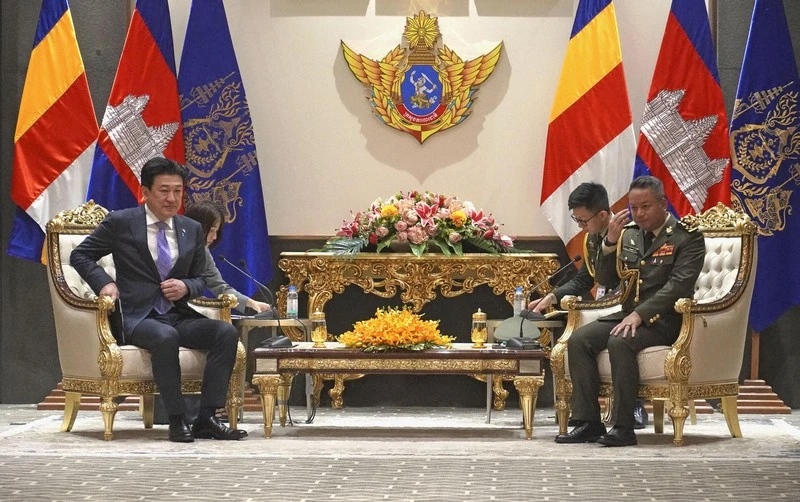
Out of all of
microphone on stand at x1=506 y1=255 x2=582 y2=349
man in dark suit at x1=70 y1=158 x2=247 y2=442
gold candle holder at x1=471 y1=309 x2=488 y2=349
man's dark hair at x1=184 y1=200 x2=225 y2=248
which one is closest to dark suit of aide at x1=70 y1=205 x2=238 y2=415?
man in dark suit at x1=70 y1=158 x2=247 y2=442

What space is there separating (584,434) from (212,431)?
69.7 inches

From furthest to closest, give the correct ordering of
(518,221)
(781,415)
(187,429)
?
(518,221) < (781,415) < (187,429)

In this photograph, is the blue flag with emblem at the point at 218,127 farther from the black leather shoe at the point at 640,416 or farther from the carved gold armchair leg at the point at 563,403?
the black leather shoe at the point at 640,416

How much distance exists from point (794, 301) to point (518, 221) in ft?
5.85

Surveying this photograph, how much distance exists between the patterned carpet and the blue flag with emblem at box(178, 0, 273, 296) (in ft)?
5.33

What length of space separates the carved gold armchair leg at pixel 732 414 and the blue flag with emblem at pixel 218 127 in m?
3.01

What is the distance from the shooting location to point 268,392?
5.77m

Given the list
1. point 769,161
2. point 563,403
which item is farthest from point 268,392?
point 769,161

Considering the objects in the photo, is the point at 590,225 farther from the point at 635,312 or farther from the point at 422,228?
the point at 422,228

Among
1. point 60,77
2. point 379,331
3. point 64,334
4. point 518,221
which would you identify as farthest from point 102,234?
point 518,221

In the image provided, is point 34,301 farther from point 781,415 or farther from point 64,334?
point 781,415

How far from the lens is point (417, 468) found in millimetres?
4707

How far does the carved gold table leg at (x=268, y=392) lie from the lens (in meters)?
5.73

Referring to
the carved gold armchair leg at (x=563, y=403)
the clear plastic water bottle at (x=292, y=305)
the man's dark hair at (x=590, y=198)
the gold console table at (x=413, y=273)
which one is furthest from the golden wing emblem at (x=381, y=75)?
the carved gold armchair leg at (x=563, y=403)
